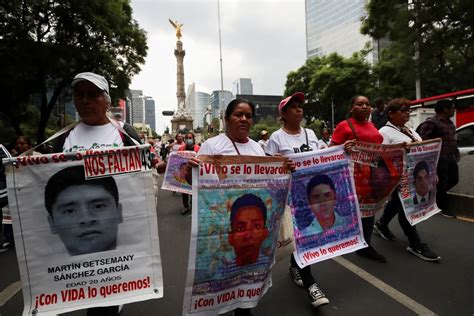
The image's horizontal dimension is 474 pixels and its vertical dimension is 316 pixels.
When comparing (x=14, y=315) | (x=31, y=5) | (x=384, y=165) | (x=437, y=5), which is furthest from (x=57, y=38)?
(x=437, y=5)

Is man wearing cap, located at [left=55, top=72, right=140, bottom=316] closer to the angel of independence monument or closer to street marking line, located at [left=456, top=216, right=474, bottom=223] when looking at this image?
street marking line, located at [left=456, top=216, right=474, bottom=223]

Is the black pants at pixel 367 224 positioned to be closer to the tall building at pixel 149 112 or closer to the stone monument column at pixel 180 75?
the stone monument column at pixel 180 75

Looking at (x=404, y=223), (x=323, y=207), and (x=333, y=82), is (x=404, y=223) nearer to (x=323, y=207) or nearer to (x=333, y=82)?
(x=323, y=207)

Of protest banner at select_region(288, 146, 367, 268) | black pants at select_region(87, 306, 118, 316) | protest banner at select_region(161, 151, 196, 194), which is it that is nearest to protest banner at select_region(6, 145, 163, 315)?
black pants at select_region(87, 306, 118, 316)

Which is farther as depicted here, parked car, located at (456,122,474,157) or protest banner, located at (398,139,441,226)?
parked car, located at (456,122,474,157)

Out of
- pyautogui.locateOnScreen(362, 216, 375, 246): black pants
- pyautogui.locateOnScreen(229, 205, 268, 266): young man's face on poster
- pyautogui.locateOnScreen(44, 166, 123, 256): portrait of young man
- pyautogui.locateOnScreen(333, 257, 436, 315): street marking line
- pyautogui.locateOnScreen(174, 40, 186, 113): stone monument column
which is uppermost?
pyautogui.locateOnScreen(174, 40, 186, 113): stone monument column

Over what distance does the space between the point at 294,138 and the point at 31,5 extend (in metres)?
13.5

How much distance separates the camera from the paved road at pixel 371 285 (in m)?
2.71

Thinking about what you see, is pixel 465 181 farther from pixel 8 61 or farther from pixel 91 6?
pixel 8 61

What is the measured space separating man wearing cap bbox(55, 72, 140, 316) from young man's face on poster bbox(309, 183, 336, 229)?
1638 mm

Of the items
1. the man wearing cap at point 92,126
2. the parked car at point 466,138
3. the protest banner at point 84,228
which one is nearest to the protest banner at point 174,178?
the man wearing cap at point 92,126

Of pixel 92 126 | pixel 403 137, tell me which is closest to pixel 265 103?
pixel 403 137

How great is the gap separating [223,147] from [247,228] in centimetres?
62

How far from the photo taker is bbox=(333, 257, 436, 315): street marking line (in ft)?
8.66
